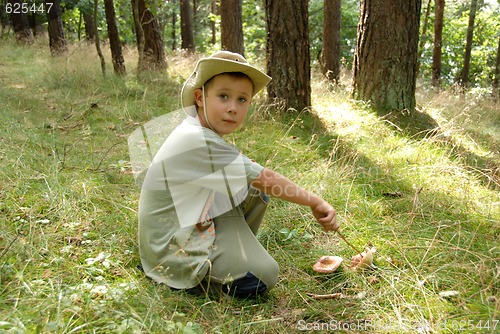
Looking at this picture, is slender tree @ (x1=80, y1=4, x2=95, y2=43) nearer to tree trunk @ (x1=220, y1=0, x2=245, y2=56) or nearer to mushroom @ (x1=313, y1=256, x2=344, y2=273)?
tree trunk @ (x1=220, y1=0, x2=245, y2=56)

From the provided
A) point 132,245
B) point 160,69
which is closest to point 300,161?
point 132,245

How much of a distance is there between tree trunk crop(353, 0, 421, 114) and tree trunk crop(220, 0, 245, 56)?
3925 mm

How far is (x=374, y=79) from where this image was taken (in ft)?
17.3

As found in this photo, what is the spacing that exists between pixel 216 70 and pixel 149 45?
7.38m

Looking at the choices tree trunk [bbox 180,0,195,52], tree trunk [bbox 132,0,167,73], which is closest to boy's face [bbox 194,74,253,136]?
tree trunk [bbox 132,0,167,73]

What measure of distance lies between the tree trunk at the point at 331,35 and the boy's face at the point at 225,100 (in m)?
7.45

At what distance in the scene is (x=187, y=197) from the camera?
215 cm

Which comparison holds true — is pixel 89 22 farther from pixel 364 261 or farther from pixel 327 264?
pixel 364 261

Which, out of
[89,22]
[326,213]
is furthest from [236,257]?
[89,22]

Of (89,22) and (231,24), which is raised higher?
(89,22)

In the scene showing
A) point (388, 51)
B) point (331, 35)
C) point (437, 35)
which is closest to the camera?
point (388, 51)

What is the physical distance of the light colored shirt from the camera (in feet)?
6.62

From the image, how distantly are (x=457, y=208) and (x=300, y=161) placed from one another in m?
1.52

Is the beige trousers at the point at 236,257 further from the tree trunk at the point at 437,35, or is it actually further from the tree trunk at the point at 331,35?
the tree trunk at the point at 437,35
